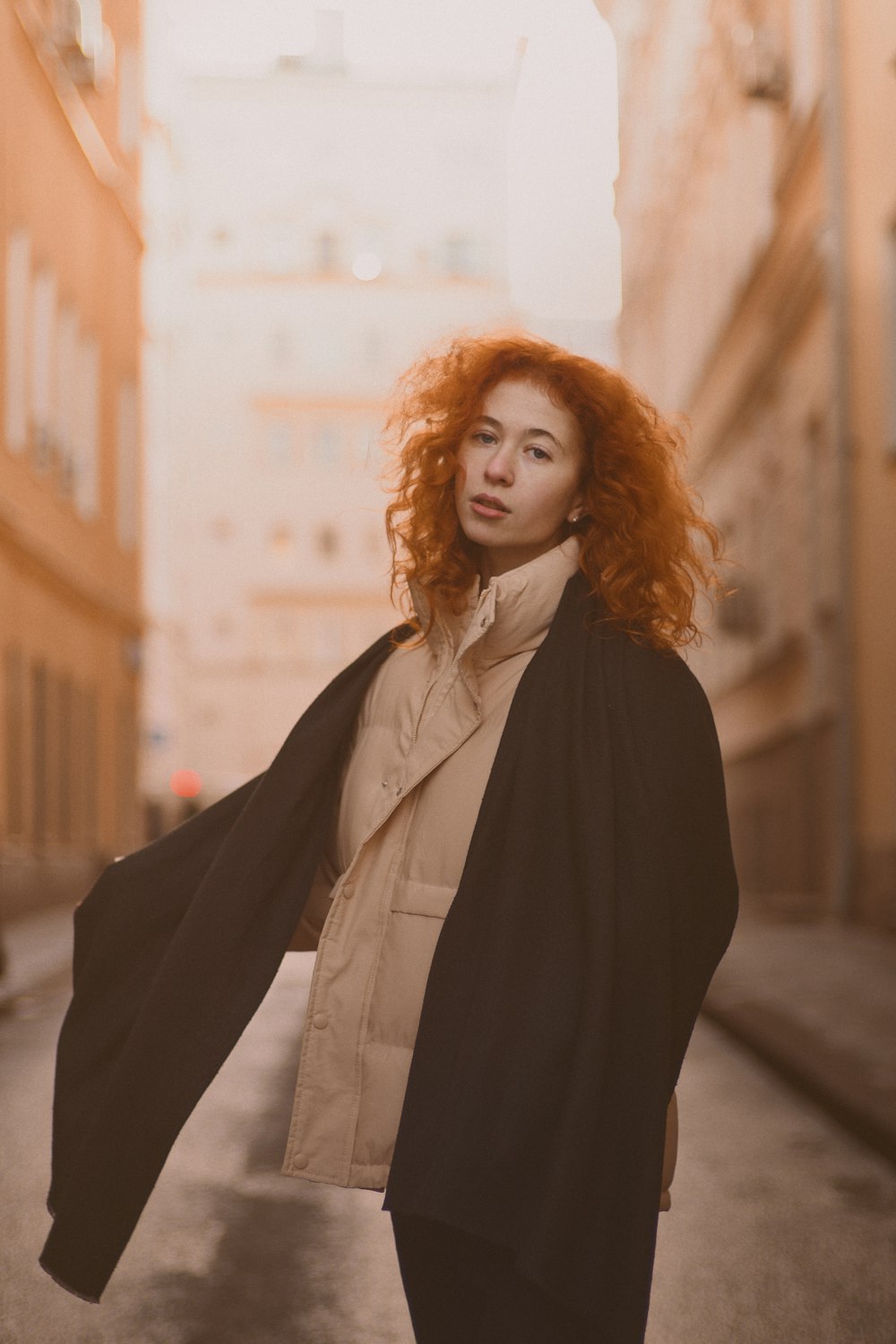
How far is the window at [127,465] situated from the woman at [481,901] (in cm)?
2463

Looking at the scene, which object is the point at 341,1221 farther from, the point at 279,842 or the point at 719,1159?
the point at 279,842

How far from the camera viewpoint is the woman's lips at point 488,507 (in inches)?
131

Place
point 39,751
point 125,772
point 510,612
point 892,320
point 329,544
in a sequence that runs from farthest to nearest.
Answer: point 329,544 → point 125,772 → point 39,751 → point 892,320 → point 510,612

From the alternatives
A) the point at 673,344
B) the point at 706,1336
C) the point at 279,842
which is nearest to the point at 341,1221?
the point at 706,1336

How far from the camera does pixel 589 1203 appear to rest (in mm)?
2930

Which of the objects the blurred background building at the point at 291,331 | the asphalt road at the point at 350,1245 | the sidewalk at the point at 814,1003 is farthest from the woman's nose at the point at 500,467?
the blurred background building at the point at 291,331

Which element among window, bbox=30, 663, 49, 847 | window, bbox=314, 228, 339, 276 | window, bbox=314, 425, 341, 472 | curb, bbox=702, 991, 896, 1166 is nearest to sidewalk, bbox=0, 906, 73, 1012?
window, bbox=30, 663, 49, 847

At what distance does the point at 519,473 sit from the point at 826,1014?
749 cm

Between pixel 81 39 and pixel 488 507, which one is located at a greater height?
pixel 81 39

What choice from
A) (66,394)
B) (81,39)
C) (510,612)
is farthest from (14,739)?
(510,612)

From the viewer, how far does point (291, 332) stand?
62.9 m

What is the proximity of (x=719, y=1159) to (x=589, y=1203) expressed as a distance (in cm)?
408

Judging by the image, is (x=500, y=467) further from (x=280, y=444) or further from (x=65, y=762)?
(x=280, y=444)

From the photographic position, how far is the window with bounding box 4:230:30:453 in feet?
66.0
